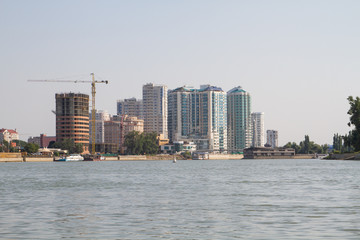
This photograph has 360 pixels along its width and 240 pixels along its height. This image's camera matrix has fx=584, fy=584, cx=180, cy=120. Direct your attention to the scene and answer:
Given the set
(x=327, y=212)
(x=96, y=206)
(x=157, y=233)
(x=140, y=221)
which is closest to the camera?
(x=157, y=233)

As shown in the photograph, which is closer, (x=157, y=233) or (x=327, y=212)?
(x=157, y=233)

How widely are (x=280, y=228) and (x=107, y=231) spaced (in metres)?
8.63

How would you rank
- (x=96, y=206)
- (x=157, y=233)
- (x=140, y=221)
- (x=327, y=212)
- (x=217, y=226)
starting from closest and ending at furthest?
(x=157, y=233)
(x=217, y=226)
(x=140, y=221)
(x=327, y=212)
(x=96, y=206)

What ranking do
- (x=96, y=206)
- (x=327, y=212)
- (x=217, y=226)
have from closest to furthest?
(x=217, y=226) < (x=327, y=212) < (x=96, y=206)

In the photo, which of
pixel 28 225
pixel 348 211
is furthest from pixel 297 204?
pixel 28 225

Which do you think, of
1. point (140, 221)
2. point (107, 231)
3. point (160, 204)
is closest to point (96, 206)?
point (160, 204)

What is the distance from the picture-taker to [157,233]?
28047 mm

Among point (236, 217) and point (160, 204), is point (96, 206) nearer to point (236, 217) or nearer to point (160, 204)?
point (160, 204)

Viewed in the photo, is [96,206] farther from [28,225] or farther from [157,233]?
[157,233]

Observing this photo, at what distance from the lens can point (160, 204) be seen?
1710 inches

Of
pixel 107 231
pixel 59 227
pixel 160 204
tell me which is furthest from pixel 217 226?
pixel 160 204

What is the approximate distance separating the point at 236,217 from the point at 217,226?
422cm

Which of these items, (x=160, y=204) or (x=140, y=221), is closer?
(x=140, y=221)

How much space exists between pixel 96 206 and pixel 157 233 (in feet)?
47.4
